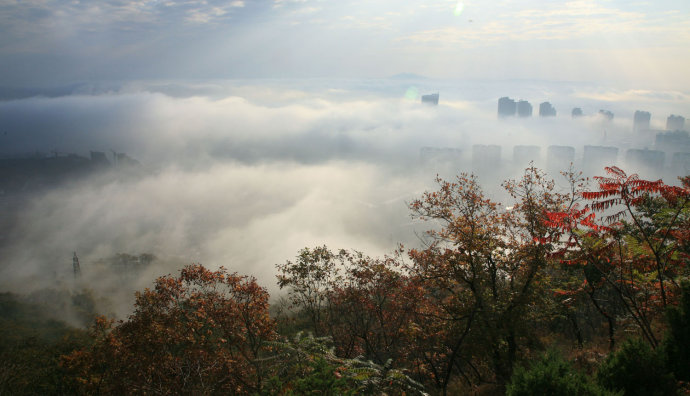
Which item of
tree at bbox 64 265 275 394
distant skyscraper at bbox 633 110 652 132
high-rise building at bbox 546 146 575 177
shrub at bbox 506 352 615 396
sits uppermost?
shrub at bbox 506 352 615 396

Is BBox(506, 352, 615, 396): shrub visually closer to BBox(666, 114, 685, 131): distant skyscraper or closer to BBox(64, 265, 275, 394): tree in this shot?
BBox(64, 265, 275, 394): tree

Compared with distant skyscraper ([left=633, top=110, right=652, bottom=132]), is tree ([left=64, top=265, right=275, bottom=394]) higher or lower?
higher

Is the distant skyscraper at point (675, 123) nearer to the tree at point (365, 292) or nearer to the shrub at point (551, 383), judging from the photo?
the tree at point (365, 292)

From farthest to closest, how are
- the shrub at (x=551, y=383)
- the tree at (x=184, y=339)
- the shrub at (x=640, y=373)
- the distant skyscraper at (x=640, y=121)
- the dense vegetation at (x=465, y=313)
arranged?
the distant skyscraper at (x=640, y=121)
the tree at (x=184, y=339)
the dense vegetation at (x=465, y=313)
the shrub at (x=640, y=373)
the shrub at (x=551, y=383)

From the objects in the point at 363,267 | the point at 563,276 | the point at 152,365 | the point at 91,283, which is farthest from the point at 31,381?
the point at 91,283

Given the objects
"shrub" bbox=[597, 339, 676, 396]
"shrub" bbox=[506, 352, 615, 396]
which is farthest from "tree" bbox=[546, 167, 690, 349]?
"shrub" bbox=[506, 352, 615, 396]

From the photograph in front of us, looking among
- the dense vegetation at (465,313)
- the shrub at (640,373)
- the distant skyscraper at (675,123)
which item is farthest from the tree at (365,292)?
the distant skyscraper at (675,123)
